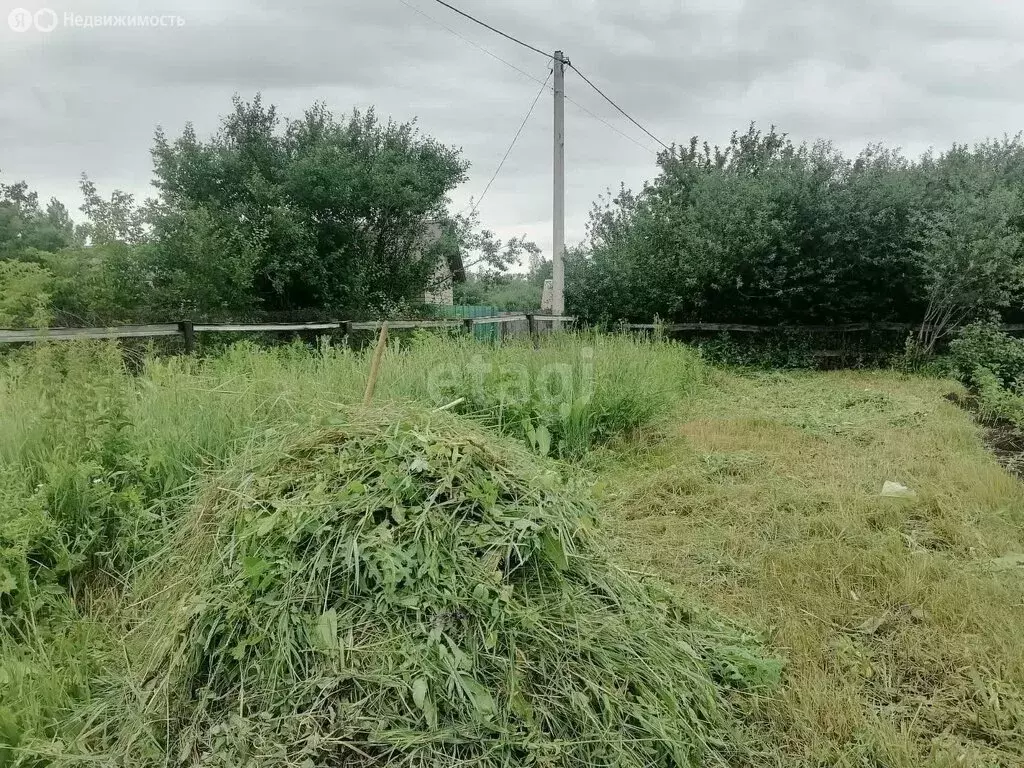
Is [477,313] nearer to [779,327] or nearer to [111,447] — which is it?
[779,327]

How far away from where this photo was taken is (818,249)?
11.4 metres

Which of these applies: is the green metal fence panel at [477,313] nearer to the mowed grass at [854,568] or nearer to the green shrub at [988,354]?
the mowed grass at [854,568]

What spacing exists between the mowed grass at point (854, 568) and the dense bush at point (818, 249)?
19.3 feet

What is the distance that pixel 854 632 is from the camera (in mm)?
2621

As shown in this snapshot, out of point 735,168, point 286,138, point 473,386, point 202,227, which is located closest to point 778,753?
point 473,386

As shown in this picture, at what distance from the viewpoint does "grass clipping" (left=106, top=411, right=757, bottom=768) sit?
1.63m

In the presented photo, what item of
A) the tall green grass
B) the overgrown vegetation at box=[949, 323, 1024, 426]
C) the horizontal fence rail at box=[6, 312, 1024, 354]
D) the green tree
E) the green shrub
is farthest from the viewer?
the green tree

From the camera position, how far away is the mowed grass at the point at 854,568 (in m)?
2.10

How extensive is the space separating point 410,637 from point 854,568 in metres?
2.47

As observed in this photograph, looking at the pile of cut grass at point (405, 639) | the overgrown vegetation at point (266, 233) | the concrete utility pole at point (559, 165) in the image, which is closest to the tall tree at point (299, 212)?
the overgrown vegetation at point (266, 233)

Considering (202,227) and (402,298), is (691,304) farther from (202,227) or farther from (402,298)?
(202,227)

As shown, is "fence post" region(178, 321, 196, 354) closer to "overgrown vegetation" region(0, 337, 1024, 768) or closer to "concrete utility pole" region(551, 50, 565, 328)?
"overgrown vegetation" region(0, 337, 1024, 768)

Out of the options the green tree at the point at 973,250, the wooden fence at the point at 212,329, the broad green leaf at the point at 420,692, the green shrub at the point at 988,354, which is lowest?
the broad green leaf at the point at 420,692

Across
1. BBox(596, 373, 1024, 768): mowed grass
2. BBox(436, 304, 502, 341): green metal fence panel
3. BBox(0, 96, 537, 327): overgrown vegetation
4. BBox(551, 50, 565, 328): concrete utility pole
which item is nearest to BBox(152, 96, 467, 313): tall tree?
BBox(0, 96, 537, 327): overgrown vegetation
